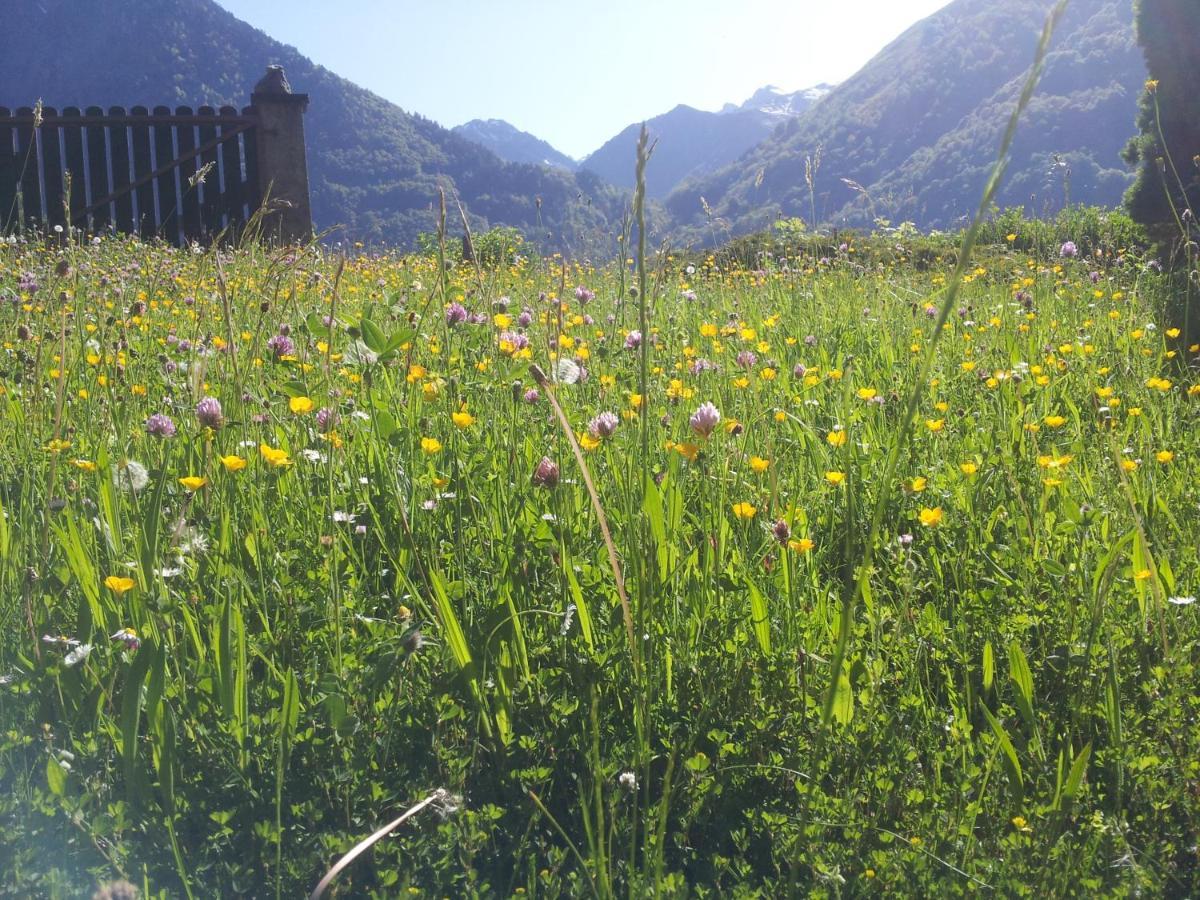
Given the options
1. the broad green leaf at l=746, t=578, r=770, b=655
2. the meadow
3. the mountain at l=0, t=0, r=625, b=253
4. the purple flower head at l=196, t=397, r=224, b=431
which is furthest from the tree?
the mountain at l=0, t=0, r=625, b=253

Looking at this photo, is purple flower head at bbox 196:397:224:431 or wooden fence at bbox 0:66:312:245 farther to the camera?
wooden fence at bbox 0:66:312:245

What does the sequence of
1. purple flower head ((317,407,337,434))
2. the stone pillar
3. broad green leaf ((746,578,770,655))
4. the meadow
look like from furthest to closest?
the stone pillar → purple flower head ((317,407,337,434)) → broad green leaf ((746,578,770,655)) → the meadow

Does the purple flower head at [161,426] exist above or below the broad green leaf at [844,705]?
above

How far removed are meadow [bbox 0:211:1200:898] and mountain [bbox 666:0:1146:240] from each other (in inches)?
1532

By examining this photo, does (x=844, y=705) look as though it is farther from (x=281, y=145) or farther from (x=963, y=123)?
(x=963, y=123)

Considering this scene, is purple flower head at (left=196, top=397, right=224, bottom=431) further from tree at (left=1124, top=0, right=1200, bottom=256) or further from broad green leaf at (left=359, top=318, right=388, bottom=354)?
tree at (left=1124, top=0, right=1200, bottom=256)

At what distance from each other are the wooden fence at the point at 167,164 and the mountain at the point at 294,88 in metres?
30.0

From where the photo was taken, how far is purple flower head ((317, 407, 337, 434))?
1887 millimetres

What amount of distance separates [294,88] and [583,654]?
115295 mm

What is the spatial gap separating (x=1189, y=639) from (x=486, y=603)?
115 cm

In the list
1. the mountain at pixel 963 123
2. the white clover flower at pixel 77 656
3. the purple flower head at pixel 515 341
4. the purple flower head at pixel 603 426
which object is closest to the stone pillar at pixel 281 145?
the purple flower head at pixel 515 341

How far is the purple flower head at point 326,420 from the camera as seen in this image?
6.19 ft

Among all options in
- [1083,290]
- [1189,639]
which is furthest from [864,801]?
[1083,290]

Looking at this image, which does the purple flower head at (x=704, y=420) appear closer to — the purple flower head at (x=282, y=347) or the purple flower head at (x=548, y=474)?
the purple flower head at (x=548, y=474)
